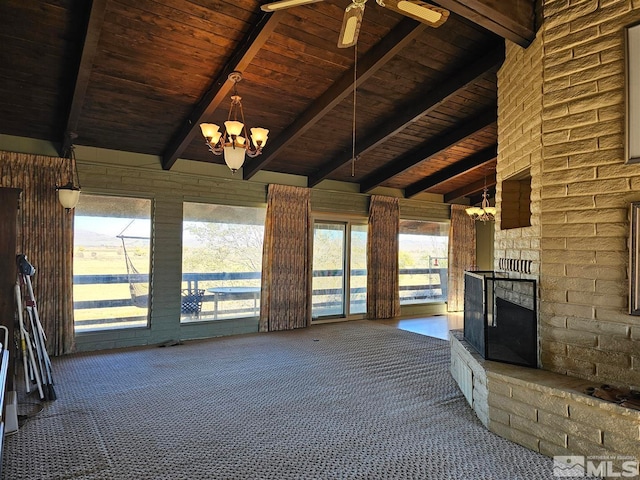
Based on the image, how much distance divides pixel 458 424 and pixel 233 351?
10.7ft

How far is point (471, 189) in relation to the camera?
889 centimetres

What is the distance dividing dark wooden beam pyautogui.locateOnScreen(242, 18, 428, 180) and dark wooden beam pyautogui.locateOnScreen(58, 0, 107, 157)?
2.45 metres

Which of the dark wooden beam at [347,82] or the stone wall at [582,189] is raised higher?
the dark wooden beam at [347,82]

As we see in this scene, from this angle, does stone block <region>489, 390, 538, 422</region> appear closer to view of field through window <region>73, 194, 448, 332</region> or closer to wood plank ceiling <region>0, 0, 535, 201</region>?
wood plank ceiling <region>0, 0, 535, 201</region>

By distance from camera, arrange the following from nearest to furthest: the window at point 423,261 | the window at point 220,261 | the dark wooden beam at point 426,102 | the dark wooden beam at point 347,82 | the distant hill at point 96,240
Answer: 1. the dark wooden beam at point 347,82
2. the dark wooden beam at point 426,102
3. the distant hill at point 96,240
4. the window at point 220,261
5. the window at point 423,261

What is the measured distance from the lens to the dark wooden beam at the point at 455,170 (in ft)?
22.7

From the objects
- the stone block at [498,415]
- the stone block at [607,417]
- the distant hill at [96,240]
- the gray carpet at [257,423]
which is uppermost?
the distant hill at [96,240]

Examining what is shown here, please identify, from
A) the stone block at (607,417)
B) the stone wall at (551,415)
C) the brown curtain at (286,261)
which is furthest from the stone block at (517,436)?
the brown curtain at (286,261)

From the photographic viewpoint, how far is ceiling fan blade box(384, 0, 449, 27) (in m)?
2.27

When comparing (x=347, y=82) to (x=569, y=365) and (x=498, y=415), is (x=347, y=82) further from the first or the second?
(x=498, y=415)

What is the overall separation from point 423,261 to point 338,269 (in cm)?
245

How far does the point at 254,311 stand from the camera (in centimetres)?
676

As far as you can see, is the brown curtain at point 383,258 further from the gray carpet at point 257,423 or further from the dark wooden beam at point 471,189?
the gray carpet at point 257,423

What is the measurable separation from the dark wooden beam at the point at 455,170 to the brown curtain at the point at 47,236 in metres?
6.49
